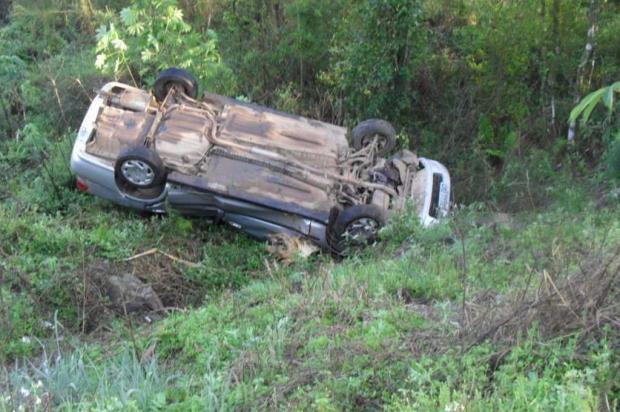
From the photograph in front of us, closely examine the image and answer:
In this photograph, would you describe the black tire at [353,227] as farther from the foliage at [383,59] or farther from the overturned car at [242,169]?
the foliage at [383,59]

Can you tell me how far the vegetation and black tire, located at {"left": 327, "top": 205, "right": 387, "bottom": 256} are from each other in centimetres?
27

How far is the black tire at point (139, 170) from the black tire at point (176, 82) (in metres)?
1.60

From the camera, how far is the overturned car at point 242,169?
8.45m

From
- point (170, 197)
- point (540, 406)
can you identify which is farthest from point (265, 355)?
point (170, 197)

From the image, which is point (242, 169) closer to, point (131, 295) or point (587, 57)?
point (131, 295)

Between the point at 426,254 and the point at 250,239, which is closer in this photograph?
the point at 426,254

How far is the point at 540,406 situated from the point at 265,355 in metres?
1.73

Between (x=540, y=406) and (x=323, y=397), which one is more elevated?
(x=540, y=406)

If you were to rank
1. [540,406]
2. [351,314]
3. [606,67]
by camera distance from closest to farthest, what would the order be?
[540,406] < [351,314] < [606,67]

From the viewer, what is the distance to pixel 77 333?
675 centimetres

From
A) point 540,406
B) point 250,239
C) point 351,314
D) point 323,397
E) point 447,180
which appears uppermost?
point 540,406

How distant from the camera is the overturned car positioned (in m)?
8.45

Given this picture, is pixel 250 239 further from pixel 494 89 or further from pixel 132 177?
pixel 494 89

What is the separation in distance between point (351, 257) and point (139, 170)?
7.81 ft
